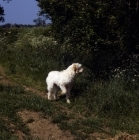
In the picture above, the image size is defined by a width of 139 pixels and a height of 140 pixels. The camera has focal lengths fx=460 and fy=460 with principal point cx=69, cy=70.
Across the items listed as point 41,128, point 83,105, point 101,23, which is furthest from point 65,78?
point 41,128

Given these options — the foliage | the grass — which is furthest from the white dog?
the foliage

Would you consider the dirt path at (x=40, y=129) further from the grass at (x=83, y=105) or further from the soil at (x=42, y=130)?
the grass at (x=83, y=105)

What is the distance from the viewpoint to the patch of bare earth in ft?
29.6

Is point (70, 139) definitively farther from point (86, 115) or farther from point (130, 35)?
point (130, 35)

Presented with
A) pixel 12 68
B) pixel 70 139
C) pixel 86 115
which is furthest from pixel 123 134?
pixel 12 68

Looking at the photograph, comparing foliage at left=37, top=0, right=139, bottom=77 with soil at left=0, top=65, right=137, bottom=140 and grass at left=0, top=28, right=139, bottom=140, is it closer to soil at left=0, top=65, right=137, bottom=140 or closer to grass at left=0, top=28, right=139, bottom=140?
grass at left=0, top=28, right=139, bottom=140

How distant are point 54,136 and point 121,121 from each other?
1940 mm

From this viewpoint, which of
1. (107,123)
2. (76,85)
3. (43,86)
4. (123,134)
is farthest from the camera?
(43,86)

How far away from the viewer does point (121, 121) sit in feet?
33.8

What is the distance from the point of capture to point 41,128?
30.7 feet

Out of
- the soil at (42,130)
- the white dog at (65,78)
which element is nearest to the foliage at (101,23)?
the white dog at (65,78)

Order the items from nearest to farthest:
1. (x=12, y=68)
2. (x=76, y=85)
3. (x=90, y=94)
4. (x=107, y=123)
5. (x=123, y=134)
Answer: (x=123, y=134) → (x=107, y=123) → (x=90, y=94) → (x=76, y=85) → (x=12, y=68)

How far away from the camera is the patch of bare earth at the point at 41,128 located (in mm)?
9009

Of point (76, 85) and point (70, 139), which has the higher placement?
point (76, 85)
